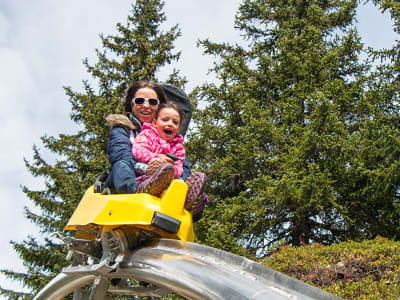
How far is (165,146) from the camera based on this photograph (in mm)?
3018

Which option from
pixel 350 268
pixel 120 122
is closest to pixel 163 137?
pixel 120 122

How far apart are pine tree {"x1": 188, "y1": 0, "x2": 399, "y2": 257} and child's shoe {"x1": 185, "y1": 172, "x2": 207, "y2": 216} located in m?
5.39

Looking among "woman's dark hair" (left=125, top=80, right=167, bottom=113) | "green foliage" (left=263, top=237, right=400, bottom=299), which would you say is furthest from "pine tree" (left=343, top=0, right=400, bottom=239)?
"woman's dark hair" (left=125, top=80, right=167, bottom=113)

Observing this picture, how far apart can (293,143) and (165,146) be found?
22.3ft

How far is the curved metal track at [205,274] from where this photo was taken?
64.4 inches

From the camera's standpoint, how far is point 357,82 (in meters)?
10.5

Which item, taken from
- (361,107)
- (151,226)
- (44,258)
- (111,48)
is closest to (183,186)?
(151,226)

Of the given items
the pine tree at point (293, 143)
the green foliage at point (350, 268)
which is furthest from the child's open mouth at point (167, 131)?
the pine tree at point (293, 143)

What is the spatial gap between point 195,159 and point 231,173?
923 mm

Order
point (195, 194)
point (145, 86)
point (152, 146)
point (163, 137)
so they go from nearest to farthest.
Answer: point (195, 194)
point (152, 146)
point (163, 137)
point (145, 86)

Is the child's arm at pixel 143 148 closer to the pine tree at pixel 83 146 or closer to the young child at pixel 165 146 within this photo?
the young child at pixel 165 146

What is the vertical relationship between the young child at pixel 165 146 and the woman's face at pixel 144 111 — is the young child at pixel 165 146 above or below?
below

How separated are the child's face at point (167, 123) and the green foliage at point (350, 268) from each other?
2629 millimetres

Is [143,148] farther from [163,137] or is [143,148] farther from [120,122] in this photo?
[120,122]
